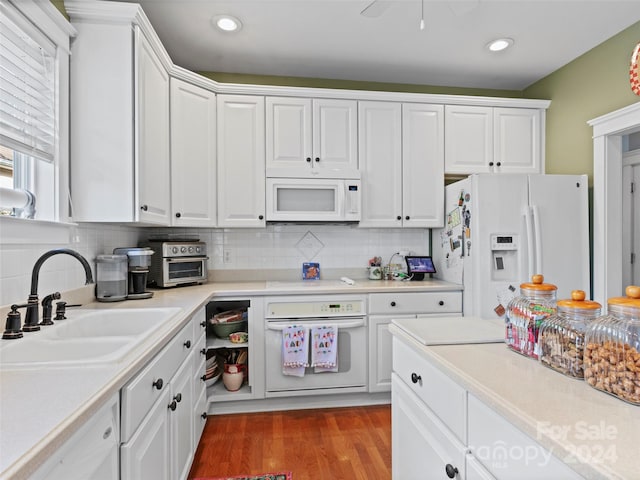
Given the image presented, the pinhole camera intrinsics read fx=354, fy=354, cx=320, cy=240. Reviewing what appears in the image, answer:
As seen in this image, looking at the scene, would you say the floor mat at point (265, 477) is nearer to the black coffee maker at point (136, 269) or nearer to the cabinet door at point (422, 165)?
the black coffee maker at point (136, 269)

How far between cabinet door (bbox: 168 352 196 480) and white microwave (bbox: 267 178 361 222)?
133cm

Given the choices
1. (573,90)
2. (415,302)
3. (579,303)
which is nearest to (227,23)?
(415,302)

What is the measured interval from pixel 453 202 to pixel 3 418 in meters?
2.87

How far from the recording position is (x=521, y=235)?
2578 millimetres

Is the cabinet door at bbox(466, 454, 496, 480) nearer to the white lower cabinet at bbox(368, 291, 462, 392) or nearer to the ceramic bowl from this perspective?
the white lower cabinet at bbox(368, 291, 462, 392)

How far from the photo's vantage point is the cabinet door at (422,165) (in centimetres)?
298

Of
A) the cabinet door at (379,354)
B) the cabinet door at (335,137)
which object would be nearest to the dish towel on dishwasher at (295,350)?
the cabinet door at (379,354)

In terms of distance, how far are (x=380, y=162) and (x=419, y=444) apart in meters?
2.22

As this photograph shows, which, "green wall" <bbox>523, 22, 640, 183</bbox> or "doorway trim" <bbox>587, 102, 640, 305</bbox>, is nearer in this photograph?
"green wall" <bbox>523, 22, 640, 183</bbox>

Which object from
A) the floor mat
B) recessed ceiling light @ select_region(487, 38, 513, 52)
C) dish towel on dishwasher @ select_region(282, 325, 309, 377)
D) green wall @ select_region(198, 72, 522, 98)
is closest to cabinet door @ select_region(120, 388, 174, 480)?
the floor mat

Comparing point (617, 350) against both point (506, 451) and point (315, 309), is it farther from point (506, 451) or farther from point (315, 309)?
point (315, 309)

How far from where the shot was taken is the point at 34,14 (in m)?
1.55

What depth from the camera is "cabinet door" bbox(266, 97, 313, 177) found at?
2805 millimetres

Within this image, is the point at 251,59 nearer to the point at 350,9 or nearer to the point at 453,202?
the point at 350,9
